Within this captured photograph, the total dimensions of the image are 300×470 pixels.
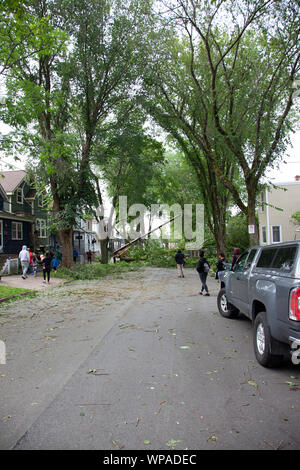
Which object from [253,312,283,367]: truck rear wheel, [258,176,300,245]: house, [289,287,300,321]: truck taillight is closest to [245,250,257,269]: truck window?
[253,312,283,367]: truck rear wheel

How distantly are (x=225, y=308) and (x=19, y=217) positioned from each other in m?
25.0

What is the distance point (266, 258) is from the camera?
20.8ft

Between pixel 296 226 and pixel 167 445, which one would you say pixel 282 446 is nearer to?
pixel 167 445

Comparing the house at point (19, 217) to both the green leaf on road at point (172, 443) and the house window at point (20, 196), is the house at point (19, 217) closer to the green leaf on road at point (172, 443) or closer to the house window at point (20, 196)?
the house window at point (20, 196)

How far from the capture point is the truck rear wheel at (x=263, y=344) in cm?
516

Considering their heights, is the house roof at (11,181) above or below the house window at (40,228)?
above

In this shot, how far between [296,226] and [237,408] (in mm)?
27382

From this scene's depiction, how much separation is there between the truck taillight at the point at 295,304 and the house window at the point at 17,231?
29.2 metres

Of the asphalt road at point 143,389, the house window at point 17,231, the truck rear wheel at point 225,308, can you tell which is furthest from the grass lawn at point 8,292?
the house window at point 17,231

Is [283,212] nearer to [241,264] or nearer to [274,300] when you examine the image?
[241,264]

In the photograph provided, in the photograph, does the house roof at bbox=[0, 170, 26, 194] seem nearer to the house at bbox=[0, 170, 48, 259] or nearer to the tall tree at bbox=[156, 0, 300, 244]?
the house at bbox=[0, 170, 48, 259]

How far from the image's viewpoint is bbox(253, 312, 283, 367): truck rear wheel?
516cm

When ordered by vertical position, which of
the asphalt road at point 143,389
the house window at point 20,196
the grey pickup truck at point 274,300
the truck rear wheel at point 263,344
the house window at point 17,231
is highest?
the house window at point 20,196

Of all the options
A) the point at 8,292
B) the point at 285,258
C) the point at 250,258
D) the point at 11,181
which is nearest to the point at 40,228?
the point at 11,181
